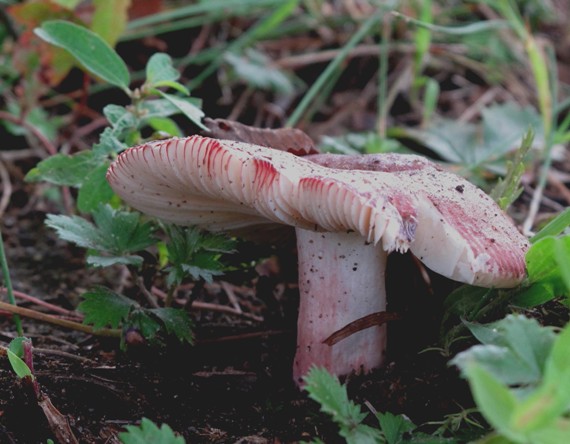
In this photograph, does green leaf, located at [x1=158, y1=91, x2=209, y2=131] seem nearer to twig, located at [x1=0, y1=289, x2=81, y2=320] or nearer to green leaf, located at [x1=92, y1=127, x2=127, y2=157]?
green leaf, located at [x1=92, y1=127, x2=127, y2=157]

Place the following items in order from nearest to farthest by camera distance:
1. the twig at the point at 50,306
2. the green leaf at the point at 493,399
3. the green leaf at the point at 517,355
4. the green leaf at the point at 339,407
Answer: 1. the green leaf at the point at 493,399
2. the green leaf at the point at 517,355
3. the green leaf at the point at 339,407
4. the twig at the point at 50,306

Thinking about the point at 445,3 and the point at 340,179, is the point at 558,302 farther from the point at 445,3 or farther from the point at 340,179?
the point at 445,3

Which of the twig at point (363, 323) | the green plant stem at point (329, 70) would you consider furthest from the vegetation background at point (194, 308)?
the green plant stem at point (329, 70)

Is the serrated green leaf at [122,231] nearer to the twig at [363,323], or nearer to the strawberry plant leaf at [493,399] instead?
the twig at [363,323]

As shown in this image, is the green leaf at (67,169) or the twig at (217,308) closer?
the green leaf at (67,169)

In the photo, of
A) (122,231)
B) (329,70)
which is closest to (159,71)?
(122,231)

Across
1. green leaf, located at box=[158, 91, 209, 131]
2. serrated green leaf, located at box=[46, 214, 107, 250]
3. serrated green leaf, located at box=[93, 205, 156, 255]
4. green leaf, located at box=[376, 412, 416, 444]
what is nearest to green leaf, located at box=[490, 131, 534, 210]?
green leaf, located at box=[376, 412, 416, 444]

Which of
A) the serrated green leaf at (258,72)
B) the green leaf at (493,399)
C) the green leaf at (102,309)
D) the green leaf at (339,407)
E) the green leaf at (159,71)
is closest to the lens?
the green leaf at (493,399)
